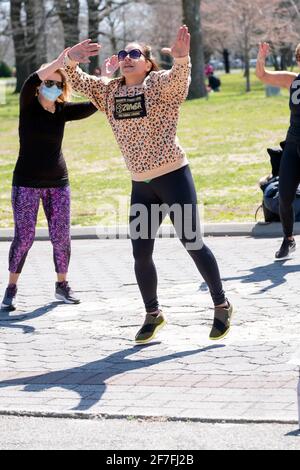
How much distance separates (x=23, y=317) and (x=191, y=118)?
22299 mm

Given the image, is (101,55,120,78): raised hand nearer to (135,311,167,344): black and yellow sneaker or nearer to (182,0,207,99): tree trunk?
(135,311,167,344): black and yellow sneaker

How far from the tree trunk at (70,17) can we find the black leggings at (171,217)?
40951 millimetres

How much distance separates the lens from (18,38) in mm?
50969

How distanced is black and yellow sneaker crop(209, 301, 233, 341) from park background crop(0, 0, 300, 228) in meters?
5.60

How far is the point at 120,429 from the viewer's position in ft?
17.8

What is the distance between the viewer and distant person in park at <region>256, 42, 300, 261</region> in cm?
930

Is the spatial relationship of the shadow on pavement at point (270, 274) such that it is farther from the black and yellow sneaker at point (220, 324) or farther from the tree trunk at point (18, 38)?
the tree trunk at point (18, 38)

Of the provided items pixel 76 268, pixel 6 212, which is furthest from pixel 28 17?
pixel 76 268

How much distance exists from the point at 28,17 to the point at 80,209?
3569cm

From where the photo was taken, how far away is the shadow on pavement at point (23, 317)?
26.3ft

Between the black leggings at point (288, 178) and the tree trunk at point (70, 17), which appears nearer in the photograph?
the black leggings at point (288, 178)

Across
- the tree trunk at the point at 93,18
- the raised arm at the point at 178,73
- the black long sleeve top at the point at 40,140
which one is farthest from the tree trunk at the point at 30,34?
the raised arm at the point at 178,73

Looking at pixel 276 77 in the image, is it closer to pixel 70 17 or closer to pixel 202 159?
pixel 202 159

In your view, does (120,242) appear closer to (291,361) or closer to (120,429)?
(291,361)
